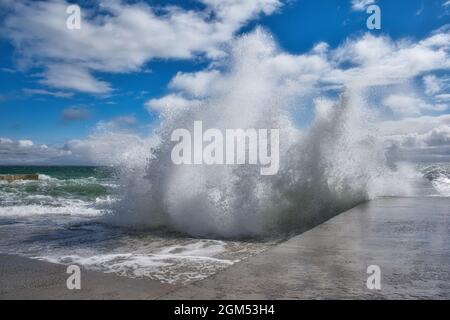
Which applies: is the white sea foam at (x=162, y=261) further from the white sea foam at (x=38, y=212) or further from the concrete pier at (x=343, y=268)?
the white sea foam at (x=38, y=212)

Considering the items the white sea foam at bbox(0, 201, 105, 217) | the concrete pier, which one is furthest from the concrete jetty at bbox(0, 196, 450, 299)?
the white sea foam at bbox(0, 201, 105, 217)

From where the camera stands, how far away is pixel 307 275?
10.2ft

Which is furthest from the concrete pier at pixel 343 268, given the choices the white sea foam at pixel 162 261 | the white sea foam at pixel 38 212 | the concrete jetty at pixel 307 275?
the white sea foam at pixel 38 212

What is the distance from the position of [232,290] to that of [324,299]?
2.03 ft

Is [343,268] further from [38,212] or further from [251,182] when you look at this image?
[38,212]

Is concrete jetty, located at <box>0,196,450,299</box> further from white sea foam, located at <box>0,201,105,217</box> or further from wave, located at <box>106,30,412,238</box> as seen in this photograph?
white sea foam, located at <box>0,201,105,217</box>

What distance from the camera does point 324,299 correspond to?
256cm

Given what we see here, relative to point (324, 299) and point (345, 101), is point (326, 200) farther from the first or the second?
point (324, 299)

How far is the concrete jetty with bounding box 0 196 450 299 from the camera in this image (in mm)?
2717

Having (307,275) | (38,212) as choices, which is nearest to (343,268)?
(307,275)

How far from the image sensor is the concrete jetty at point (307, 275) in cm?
Result: 272

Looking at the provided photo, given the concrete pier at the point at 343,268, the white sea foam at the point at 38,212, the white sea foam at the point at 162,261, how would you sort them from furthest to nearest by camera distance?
1. the white sea foam at the point at 38,212
2. the white sea foam at the point at 162,261
3. the concrete pier at the point at 343,268

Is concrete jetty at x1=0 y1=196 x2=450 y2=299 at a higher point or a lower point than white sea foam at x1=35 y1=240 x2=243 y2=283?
higher
